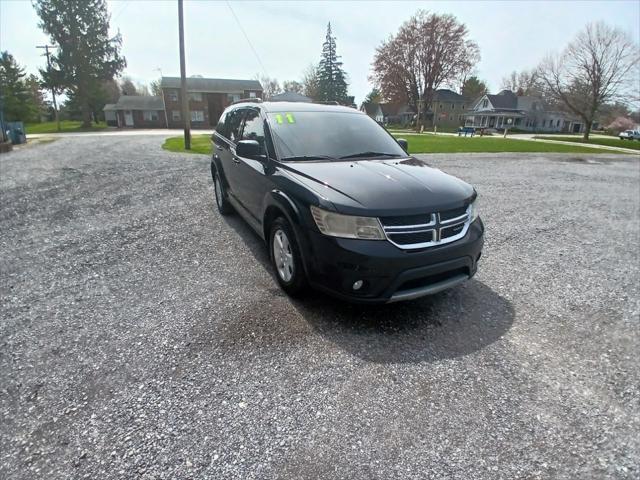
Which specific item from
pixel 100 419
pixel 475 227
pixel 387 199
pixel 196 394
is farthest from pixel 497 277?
pixel 100 419

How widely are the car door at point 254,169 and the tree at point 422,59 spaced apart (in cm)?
5500

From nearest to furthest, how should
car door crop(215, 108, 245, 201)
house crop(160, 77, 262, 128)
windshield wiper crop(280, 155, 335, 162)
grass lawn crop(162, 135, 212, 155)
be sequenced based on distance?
windshield wiper crop(280, 155, 335, 162)
car door crop(215, 108, 245, 201)
grass lawn crop(162, 135, 212, 155)
house crop(160, 77, 262, 128)

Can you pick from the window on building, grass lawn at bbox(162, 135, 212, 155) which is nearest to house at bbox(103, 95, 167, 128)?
the window on building

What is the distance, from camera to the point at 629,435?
2145 millimetres

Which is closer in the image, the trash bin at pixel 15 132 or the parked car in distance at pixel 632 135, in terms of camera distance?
the trash bin at pixel 15 132

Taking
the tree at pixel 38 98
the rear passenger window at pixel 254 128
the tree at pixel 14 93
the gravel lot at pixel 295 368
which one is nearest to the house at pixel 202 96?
the tree at pixel 14 93

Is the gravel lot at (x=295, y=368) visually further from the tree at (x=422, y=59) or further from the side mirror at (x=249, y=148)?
Result: the tree at (x=422, y=59)

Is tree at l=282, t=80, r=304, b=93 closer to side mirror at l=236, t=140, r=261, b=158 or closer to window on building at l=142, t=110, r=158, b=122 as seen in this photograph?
window on building at l=142, t=110, r=158, b=122

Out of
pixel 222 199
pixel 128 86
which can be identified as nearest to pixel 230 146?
pixel 222 199

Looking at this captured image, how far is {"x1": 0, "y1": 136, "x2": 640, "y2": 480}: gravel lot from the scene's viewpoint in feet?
6.43

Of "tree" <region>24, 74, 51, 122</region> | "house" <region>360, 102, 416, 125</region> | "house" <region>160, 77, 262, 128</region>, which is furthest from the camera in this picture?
"house" <region>360, 102, 416, 125</region>

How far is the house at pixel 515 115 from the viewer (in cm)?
6888

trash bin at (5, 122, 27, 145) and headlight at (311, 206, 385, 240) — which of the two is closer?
headlight at (311, 206, 385, 240)

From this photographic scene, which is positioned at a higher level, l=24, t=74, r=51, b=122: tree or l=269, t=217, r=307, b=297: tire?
l=24, t=74, r=51, b=122: tree
